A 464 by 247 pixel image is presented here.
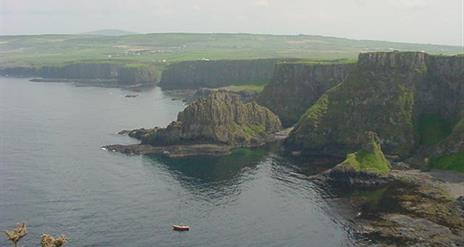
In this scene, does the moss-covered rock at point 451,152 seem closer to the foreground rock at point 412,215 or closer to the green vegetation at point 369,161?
the foreground rock at point 412,215

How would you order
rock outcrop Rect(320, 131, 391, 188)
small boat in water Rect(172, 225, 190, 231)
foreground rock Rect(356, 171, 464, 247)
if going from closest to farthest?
1. foreground rock Rect(356, 171, 464, 247)
2. small boat in water Rect(172, 225, 190, 231)
3. rock outcrop Rect(320, 131, 391, 188)

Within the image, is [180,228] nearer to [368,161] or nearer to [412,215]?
[412,215]

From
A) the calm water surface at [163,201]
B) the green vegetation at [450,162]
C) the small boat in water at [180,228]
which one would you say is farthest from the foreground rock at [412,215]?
the small boat in water at [180,228]

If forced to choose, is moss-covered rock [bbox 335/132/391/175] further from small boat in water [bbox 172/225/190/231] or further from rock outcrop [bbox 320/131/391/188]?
small boat in water [bbox 172/225/190/231]

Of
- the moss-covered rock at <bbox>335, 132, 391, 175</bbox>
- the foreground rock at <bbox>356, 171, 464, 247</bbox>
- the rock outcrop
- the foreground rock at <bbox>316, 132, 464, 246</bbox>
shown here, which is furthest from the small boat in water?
the moss-covered rock at <bbox>335, 132, 391, 175</bbox>

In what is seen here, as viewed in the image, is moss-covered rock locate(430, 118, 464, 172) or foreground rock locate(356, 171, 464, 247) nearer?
foreground rock locate(356, 171, 464, 247)

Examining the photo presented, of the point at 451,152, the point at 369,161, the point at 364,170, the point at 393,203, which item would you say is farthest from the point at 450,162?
the point at 393,203
